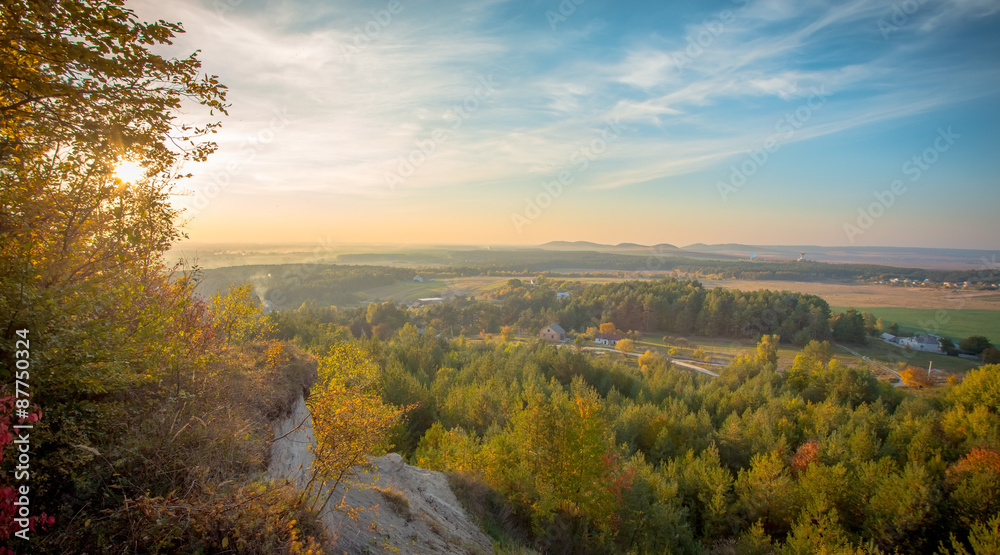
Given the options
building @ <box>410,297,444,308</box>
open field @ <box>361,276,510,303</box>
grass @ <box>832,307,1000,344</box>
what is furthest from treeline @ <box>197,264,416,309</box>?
grass @ <box>832,307,1000,344</box>

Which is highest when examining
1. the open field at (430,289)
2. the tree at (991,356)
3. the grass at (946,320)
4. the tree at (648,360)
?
the open field at (430,289)

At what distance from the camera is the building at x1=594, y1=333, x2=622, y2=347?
72775mm

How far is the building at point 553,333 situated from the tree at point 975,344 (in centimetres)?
5896

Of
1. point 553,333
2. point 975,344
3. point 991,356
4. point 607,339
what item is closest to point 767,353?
point 607,339

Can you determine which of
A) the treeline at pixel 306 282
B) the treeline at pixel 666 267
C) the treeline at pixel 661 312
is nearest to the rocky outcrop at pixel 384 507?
the treeline at pixel 661 312

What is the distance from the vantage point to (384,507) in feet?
42.8

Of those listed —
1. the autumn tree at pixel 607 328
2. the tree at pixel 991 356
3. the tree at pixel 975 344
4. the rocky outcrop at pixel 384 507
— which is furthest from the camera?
the autumn tree at pixel 607 328

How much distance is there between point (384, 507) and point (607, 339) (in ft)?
216

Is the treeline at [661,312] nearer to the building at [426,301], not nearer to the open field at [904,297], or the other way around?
the building at [426,301]

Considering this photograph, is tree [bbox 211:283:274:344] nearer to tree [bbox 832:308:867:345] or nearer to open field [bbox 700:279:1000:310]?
→ tree [bbox 832:308:867:345]

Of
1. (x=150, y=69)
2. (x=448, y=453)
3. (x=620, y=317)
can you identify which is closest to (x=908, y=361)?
(x=620, y=317)

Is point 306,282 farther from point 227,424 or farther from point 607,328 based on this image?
point 227,424

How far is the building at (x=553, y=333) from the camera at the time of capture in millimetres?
75125

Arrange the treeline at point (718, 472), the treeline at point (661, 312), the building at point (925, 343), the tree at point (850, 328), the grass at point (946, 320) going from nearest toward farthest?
the treeline at point (718, 472) → the building at point (925, 343) → the grass at point (946, 320) → the tree at point (850, 328) → the treeline at point (661, 312)
